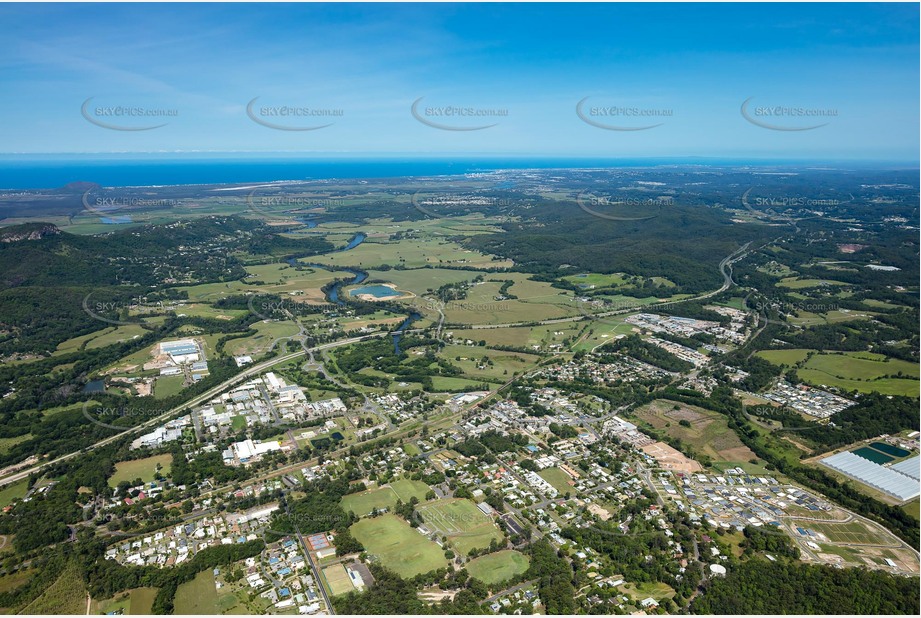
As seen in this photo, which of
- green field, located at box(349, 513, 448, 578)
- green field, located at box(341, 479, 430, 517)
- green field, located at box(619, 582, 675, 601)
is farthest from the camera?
green field, located at box(341, 479, 430, 517)

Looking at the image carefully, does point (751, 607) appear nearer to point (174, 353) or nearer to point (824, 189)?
point (174, 353)

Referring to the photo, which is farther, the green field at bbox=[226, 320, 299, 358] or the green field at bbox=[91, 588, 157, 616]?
the green field at bbox=[226, 320, 299, 358]

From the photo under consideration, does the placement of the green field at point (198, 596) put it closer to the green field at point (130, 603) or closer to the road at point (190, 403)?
the green field at point (130, 603)

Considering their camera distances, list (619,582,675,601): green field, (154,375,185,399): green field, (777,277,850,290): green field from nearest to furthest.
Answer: (619,582,675,601): green field, (154,375,185,399): green field, (777,277,850,290): green field
